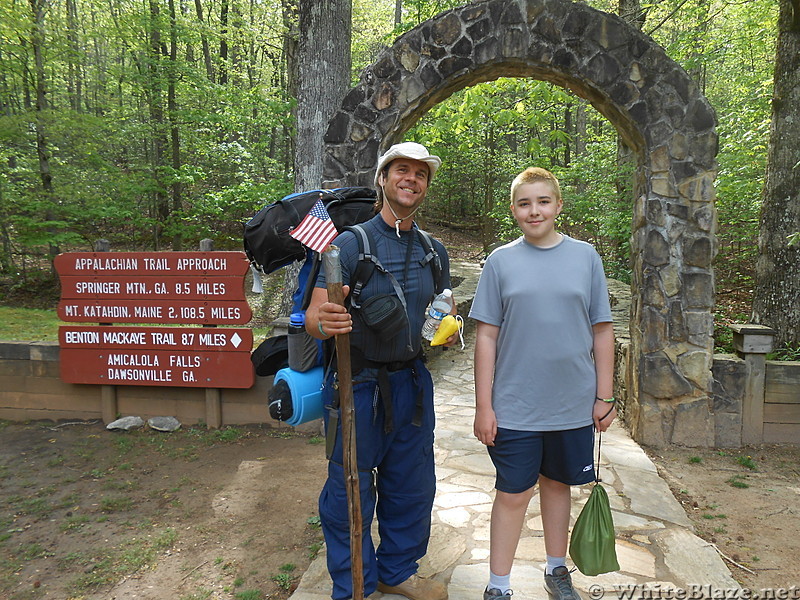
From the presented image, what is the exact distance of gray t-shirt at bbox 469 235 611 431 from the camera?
2.16m

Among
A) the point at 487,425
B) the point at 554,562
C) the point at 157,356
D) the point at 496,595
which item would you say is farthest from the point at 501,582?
the point at 157,356

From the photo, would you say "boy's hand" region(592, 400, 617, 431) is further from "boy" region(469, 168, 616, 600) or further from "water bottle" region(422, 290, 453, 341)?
"water bottle" region(422, 290, 453, 341)

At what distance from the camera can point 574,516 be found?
3.39 meters

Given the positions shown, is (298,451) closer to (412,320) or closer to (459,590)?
(459,590)

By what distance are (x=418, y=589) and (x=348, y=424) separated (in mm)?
982

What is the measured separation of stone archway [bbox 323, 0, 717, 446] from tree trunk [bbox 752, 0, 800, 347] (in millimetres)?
1471

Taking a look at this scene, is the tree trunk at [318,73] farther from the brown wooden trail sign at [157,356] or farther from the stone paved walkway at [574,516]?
the stone paved walkway at [574,516]

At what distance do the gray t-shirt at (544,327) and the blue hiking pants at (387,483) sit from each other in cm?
40

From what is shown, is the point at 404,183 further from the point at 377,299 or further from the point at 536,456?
the point at 536,456

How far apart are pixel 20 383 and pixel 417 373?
16.9 ft

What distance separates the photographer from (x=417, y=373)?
2.44 meters

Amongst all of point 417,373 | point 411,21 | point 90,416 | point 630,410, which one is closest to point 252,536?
point 417,373

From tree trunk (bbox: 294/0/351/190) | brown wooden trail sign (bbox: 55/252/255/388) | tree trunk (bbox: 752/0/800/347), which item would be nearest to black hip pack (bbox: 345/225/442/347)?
brown wooden trail sign (bbox: 55/252/255/388)

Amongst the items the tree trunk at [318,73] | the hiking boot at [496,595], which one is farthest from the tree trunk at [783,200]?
the hiking boot at [496,595]
